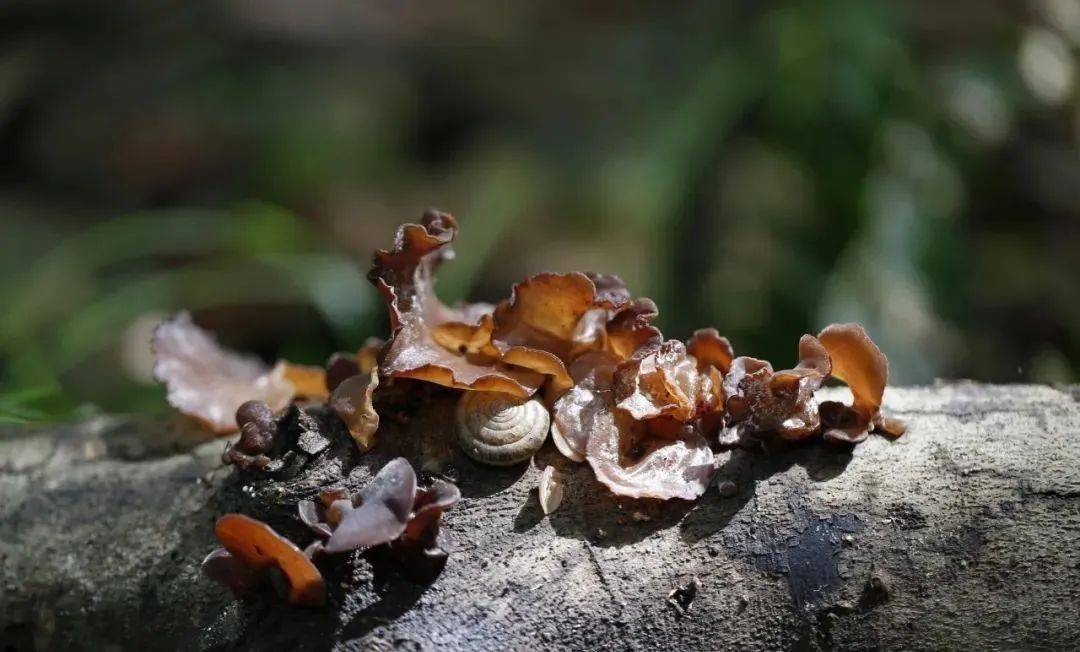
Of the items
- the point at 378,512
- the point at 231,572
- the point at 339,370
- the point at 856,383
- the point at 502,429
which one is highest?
the point at 856,383

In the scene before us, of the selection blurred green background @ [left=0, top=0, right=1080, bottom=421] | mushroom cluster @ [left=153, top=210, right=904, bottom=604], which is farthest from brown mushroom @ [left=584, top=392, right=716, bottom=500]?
blurred green background @ [left=0, top=0, right=1080, bottom=421]

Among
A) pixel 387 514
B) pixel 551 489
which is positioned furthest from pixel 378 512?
pixel 551 489

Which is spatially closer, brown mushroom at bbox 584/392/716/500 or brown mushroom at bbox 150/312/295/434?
brown mushroom at bbox 584/392/716/500

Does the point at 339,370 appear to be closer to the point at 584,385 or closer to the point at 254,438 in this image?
the point at 254,438

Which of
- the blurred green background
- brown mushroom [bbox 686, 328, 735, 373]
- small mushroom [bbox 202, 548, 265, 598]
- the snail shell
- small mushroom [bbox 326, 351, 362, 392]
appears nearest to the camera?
small mushroom [bbox 202, 548, 265, 598]

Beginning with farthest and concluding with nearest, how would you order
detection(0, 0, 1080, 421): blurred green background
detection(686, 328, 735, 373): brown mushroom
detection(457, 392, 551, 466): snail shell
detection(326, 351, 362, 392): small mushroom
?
detection(0, 0, 1080, 421): blurred green background
detection(326, 351, 362, 392): small mushroom
detection(686, 328, 735, 373): brown mushroom
detection(457, 392, 551, 466): snail shell

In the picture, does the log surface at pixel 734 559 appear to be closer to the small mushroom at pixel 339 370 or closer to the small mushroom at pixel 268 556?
the small mushroom at pixel 268 556

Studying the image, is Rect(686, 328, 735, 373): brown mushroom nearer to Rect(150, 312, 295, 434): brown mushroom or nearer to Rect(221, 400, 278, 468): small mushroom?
Rect(221, 400, 278, 468): small mushroom
